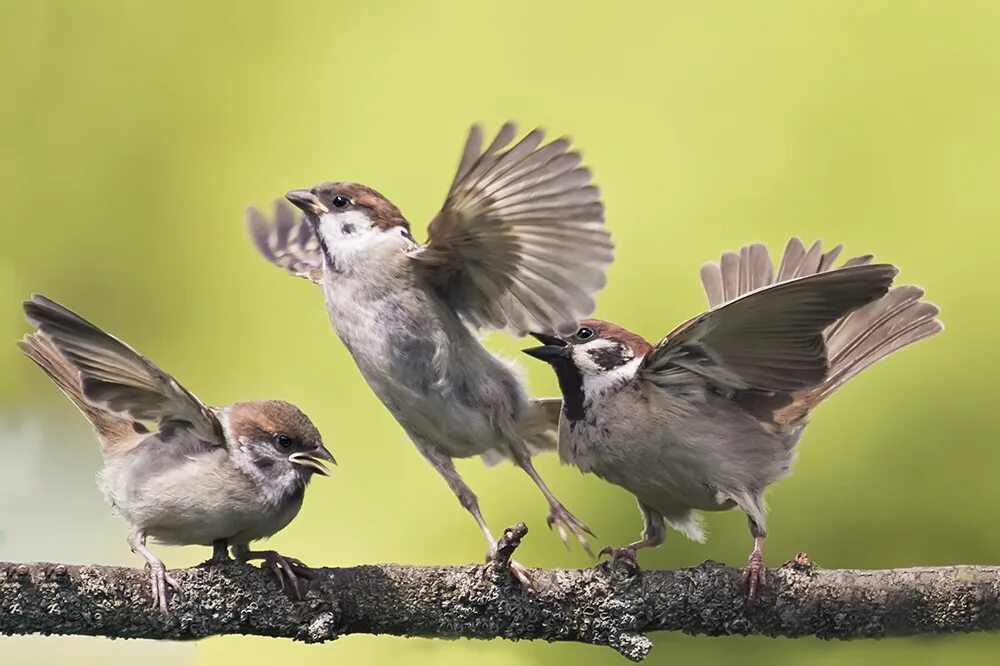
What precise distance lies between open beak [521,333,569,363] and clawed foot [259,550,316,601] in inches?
18.7

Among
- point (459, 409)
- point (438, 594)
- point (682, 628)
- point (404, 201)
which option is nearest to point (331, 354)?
point (404, 201)

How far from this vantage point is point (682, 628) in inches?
61.6

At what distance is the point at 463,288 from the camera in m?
1.60

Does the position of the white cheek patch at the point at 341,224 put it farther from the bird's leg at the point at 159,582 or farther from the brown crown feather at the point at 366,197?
the bird's leg at the point at 159,582

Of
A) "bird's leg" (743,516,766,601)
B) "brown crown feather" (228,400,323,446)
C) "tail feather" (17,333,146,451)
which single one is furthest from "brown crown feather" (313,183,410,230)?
"bird's leg" (743,516,766,601)

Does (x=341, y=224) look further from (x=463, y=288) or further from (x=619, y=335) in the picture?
(x=619, y=335)

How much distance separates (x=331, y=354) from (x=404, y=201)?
0.30m

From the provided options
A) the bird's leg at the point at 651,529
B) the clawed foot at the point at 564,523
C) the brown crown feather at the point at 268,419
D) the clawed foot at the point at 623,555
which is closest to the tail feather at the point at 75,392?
the brown crown feather at the point at 268,419

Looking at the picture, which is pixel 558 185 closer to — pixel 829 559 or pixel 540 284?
pixel 540 284

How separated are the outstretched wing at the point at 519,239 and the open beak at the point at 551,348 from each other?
18 centimetres

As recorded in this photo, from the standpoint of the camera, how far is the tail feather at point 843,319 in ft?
6.28

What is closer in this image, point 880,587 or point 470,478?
point 880,587

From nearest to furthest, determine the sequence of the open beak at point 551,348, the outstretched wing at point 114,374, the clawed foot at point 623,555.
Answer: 1. the outstretched wing at point 114,374
2. the clawed foot at point 623,555
3. the open beak at point 551,348

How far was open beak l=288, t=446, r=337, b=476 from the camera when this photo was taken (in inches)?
62.5
